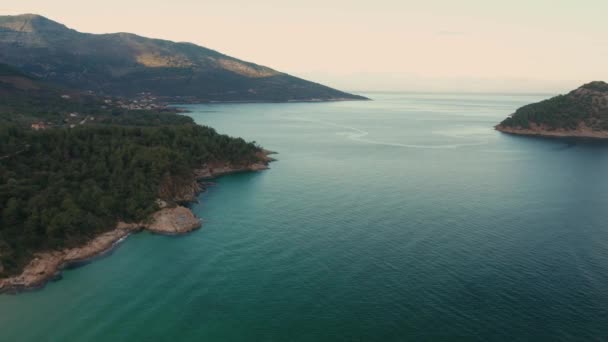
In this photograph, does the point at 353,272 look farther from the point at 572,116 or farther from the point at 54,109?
the point at 572,116

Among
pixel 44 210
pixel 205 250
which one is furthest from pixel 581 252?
pixel 44 210

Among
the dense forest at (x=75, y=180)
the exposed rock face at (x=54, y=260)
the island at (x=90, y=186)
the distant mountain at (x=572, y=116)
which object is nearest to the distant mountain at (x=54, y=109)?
the island at (x=90, y=186)

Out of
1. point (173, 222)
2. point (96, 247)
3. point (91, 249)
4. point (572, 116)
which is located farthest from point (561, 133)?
point (91, 249)

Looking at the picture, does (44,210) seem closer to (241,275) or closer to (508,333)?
(241,275)

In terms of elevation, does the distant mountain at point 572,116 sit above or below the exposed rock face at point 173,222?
above

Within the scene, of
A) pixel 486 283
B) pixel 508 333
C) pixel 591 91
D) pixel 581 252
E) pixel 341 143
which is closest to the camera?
pixel 508 333

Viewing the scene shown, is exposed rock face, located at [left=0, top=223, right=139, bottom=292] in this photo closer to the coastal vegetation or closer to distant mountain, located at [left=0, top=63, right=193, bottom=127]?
the coastal vegetation

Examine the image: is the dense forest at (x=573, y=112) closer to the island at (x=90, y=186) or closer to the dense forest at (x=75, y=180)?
the island at (x=90, y=186)

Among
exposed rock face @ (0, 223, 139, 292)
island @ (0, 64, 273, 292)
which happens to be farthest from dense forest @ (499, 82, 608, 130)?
exposed rock face @ (0, 223, 139, 292)
